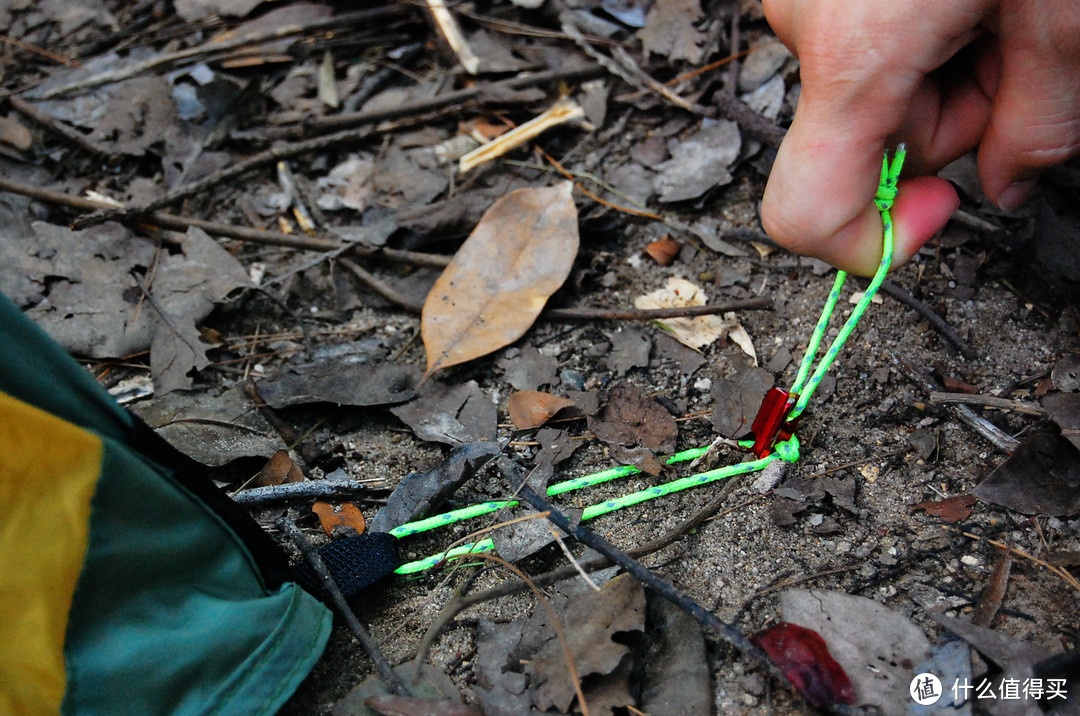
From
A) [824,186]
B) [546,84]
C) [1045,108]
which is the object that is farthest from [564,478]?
Answer: [546,84]

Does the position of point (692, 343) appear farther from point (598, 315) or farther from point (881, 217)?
point (881, 217)

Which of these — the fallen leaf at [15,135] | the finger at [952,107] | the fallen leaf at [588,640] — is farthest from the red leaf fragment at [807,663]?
the fallen leaf at [15,135]

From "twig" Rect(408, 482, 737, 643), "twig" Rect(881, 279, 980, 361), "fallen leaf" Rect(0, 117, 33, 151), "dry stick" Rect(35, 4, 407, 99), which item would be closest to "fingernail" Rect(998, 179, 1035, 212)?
"twig" Rect(881, 279, 980, 361)

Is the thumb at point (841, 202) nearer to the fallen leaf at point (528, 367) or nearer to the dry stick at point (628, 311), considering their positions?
the dry stick at point (628, 311)

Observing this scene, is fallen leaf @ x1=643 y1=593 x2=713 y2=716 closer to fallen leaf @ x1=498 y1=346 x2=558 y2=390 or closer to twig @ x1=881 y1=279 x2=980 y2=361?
fallen leaf @ x1=498 y1=346 x2=558 y2=390

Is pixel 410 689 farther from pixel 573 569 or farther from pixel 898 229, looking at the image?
pixel 898 229
